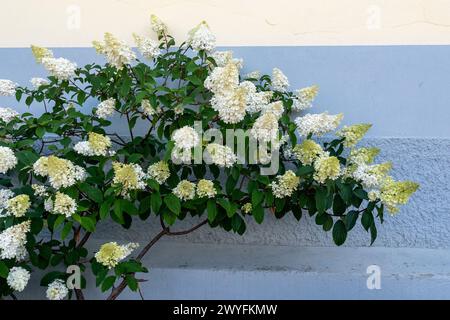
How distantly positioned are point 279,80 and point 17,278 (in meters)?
1.80

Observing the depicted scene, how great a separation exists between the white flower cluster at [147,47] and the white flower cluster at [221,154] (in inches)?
38.2

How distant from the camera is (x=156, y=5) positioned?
367cm

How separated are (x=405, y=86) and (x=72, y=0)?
2.20 m

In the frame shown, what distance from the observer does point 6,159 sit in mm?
2799

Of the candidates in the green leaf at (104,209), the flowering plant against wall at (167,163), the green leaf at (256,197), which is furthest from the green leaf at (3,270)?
the green leaf at (256,197)

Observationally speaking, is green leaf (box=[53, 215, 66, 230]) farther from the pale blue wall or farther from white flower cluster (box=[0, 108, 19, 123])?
white flower cluster (box=[0, 108, 19, 123])

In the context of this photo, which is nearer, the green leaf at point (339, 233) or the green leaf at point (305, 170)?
the green leaf at point (305, 170)

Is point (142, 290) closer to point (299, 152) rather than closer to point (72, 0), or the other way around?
point (299, 152)

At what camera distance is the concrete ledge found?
311cm

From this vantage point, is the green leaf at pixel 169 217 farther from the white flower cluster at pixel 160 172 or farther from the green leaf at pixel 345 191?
the green leaf at pixel 345 191

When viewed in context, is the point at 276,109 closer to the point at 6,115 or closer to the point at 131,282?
the point at 131,282

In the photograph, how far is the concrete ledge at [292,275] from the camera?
122 inches

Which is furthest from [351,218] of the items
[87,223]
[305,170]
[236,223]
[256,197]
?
[87,223]

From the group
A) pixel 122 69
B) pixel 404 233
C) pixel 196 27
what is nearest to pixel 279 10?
pixel 196 27
